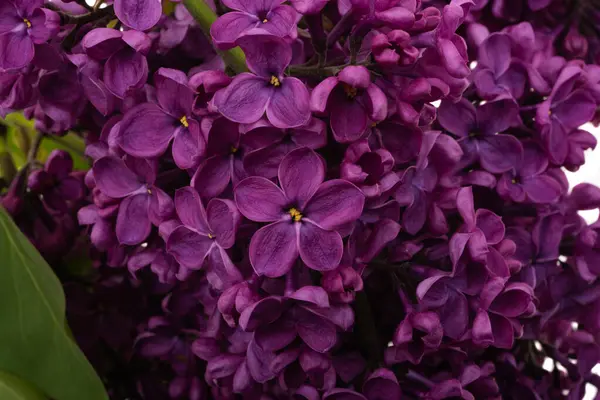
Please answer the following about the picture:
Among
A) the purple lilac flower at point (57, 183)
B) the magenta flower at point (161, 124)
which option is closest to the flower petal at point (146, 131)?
the magenta flower at point (161, 124)

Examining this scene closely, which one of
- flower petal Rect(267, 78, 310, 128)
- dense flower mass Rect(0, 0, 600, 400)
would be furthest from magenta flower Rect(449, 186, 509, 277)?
flower petal Rect(267, 78, 310, 128)

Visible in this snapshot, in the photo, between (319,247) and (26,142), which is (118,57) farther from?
(26,142)

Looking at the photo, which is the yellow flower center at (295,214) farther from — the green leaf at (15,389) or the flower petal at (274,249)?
the green leaf at (15,389)

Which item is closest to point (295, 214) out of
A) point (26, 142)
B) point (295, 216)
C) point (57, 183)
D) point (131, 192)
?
point (295, 216)

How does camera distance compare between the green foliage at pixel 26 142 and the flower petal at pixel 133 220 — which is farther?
the green foliage at pixel 26 142

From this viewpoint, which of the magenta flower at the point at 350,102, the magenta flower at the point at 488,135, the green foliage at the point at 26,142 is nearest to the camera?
the magenta flower at the point at 350,102

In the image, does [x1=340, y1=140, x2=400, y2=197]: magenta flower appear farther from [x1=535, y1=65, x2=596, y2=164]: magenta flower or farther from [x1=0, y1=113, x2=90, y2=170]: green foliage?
[x1=0, y1=113, x2=90, y2=170]: green foliage
